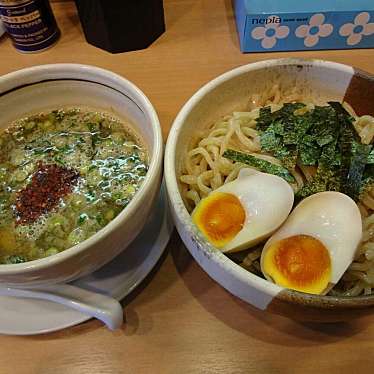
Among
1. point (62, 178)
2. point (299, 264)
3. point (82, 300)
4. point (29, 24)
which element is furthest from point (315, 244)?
point (29, 24)

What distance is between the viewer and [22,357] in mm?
839

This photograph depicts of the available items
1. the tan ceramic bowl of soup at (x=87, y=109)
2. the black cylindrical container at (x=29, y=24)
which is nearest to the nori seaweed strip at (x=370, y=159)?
the tan ceramic bowl of soup at (x=87, y=109)

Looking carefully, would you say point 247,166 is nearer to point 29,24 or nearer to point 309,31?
point 309,31

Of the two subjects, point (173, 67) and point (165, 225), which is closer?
point (165, 225)

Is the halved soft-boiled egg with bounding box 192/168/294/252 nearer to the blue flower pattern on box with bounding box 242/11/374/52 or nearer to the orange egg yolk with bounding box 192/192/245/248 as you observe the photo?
the orange egg yolk with bounding box 192/192/245/248

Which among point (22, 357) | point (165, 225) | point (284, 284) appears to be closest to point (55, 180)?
point (165, 225)

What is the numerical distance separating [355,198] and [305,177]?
119 mm

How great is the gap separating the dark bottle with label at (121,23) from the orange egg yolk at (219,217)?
719 mm

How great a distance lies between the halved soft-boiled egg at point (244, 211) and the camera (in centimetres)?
80

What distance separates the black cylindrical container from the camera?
1.24 m

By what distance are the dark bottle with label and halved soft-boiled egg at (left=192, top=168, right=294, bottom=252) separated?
0.70 m

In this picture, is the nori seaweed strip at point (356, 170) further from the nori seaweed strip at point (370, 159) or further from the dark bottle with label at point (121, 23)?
the dark bottle with label at point (121, 23)

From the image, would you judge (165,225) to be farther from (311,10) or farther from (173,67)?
(311,10)

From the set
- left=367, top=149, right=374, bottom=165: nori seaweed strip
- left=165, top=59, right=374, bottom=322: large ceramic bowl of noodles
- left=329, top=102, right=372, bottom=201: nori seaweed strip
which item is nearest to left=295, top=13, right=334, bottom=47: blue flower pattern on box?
left=165, top=59, right=374, bottom=322: large ceramic bowl of noodles
